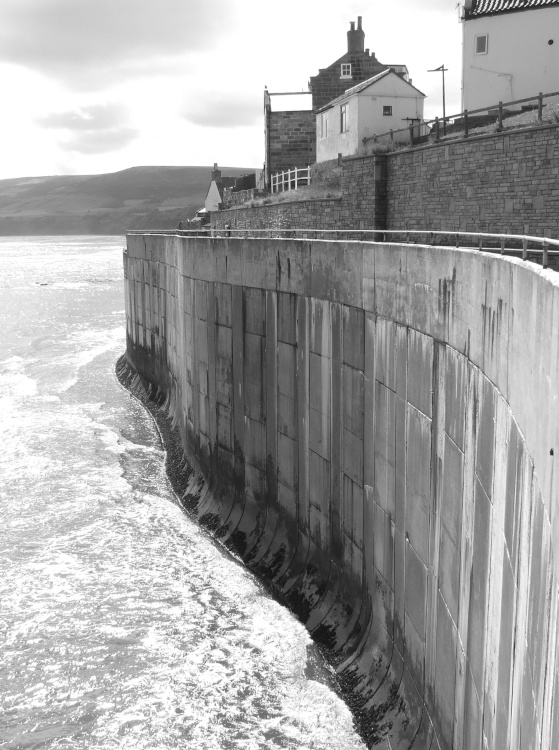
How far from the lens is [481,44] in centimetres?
3127

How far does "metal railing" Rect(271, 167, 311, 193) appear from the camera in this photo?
40.1 meters

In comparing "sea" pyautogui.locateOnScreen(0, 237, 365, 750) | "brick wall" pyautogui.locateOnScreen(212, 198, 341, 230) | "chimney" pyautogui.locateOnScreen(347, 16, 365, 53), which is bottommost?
"sea" pyautogui.locateOnScreen(0, 237, 365, 750)

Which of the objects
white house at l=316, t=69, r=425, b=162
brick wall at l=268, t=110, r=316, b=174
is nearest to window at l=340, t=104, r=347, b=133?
white house at l=316, t=69, r=425, b=162

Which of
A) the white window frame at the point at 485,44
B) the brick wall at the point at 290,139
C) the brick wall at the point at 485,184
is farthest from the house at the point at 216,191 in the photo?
the brick wall at the point at 485,184

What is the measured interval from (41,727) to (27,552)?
22.9 feet

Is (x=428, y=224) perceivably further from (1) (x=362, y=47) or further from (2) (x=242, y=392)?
(1) (x=362, y=47)

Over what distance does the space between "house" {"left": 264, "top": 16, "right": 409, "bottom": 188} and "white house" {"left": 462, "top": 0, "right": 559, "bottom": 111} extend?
66.8 ft

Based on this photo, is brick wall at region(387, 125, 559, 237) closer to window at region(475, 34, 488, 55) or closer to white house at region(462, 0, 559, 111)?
white house at region(462, 0, 559, 111)

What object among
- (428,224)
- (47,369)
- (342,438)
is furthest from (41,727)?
(47,369)

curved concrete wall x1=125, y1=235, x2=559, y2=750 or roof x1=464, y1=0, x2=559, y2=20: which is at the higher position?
roof x1=464, y1=0, x2=559, y2=20

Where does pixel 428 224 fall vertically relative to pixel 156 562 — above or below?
above

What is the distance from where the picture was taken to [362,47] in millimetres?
52094

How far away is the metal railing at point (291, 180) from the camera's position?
4012 centimetres

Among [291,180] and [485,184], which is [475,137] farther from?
[291,180]
